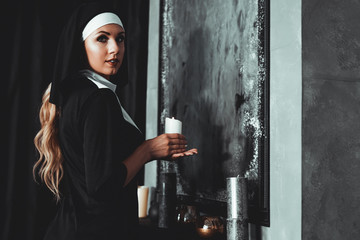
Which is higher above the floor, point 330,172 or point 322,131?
point 322,131

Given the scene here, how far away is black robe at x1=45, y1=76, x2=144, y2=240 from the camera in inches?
45.5

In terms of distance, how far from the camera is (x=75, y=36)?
1.35m

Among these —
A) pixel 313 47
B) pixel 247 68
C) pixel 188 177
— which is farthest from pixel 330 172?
pixel 188 177

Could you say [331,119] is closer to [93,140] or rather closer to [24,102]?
[93,140]

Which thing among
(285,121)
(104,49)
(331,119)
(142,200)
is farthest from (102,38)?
(142,200)

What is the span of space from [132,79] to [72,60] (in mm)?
1354

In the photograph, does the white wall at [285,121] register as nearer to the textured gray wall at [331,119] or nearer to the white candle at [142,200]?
the textured gray wall at [331,119]

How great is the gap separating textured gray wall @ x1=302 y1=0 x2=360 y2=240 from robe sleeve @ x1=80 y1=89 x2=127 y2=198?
591mm

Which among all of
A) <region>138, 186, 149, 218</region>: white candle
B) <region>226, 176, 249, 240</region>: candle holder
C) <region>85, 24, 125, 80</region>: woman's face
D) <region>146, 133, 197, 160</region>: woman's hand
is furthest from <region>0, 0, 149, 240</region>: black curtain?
<region>226, 176, 249, 240</region>: candle holder

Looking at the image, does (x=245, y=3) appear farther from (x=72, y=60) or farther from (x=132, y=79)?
(x=132, y=79)

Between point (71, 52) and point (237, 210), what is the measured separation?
0.81 meters

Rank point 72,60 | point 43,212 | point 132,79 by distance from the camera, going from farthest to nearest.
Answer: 1. point 132,79
2. point 43,212
3. point 72,60

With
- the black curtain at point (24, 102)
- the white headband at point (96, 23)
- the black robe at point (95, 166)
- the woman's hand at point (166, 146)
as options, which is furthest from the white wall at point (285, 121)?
the black curtain at point (24, 102)

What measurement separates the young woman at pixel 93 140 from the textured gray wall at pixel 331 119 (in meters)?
0.48
